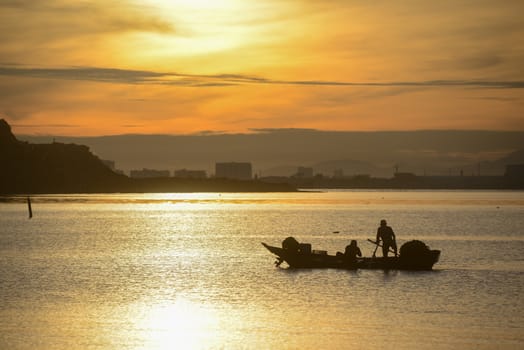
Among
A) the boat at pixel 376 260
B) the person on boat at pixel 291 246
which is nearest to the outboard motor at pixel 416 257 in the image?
the boat at pixel 376 260

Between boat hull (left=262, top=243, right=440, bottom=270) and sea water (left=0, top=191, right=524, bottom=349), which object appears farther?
boat hull (left=262, top=243, right=440, bottom=270)

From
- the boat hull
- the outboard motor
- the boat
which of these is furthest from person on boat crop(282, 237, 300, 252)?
the outboard motor

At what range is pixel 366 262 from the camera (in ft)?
178

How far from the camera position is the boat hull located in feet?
177

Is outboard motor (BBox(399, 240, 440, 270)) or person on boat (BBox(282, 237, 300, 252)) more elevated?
person on boat (BBox(282, 237, 300, 252))

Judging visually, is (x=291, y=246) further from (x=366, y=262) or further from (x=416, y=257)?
(x=416, y=257)

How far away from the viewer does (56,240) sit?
316ft

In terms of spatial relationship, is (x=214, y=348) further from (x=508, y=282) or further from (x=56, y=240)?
(x=56, y=240)

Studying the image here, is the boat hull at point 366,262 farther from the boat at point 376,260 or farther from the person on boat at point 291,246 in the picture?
the person on boat at point 291,246

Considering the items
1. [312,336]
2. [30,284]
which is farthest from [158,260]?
[312,336]

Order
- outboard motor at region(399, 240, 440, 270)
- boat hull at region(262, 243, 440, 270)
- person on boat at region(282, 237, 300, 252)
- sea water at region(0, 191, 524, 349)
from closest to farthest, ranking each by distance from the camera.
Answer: sea water at region(0, 191, 524, 349)
outboard motor at region(399, 240, 440, 270)
boat hull at region(262, 243, 440, 270)
person on boat at region(282, 237, 300, 252)

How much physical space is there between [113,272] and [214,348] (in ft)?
97.6

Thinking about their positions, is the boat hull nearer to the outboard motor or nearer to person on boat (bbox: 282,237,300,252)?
the outboard motor

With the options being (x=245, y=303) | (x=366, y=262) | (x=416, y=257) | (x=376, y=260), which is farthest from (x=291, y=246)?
(x=245, y=303)
